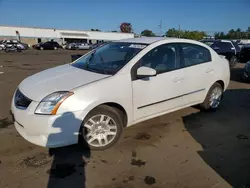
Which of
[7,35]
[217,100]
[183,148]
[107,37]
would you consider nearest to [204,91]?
[217,100]

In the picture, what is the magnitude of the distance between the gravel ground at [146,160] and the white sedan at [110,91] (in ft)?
0.99

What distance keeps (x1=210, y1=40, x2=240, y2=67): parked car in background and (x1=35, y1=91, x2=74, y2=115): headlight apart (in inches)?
491

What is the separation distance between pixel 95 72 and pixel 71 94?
737mm

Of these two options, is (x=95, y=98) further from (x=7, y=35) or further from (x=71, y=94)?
(x=7, y=35)

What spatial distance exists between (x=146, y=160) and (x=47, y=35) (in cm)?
6431

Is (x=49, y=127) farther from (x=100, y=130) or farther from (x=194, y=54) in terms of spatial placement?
(x=194, y=54)

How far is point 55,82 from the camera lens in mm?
3557

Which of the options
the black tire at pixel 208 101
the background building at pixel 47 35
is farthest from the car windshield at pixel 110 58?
the background building at pixel 47 35

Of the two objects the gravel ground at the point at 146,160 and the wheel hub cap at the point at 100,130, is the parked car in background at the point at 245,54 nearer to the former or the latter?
the gravel ground at the point at 146,160

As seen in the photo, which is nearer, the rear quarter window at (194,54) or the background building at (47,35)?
the rear quarter window at (194,54)

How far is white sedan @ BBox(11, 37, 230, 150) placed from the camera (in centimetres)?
321

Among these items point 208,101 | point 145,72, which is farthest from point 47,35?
point 145,72

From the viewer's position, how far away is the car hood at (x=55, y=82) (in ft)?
10.9

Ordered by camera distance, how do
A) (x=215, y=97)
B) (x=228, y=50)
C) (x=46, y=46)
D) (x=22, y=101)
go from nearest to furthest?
1. (x=22, y=101)
2. (x=215, y=97)
3. (x=228, y=50)
4. (x=46, y=46)
